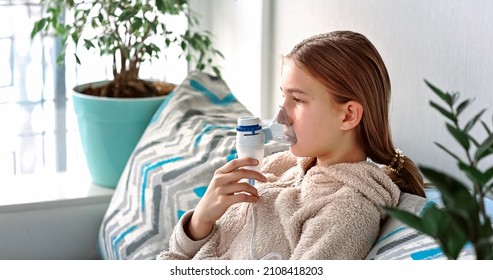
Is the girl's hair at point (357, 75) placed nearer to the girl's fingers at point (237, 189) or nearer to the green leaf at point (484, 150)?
the girl's fingers at point (237, 189)

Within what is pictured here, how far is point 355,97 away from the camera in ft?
4.25

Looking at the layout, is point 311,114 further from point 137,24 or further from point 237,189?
point 137,24

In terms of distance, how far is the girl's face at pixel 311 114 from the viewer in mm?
1312

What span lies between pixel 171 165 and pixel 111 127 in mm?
482

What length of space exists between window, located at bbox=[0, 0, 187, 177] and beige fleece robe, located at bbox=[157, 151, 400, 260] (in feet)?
5.29

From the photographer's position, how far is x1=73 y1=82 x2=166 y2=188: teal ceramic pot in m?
2.26

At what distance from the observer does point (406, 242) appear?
3.95ft

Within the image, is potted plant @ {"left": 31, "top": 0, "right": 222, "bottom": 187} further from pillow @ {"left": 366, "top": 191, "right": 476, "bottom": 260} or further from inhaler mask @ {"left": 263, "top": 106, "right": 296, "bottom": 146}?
pillow @ {"left": 366, "top": 191, "right": 476, "bottom": 260}

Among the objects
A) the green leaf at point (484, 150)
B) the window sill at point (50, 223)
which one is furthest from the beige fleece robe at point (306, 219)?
the window sill at point (50, 223)

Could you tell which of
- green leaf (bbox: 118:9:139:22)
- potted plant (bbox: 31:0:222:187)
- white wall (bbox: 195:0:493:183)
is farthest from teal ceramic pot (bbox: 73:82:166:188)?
white wall (bbox: 195:0:493:183)

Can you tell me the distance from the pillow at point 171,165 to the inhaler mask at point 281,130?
1.11ft

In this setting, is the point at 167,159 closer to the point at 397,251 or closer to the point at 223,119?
the point at 223,119

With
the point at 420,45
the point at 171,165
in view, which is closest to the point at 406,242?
the point at 420,45
